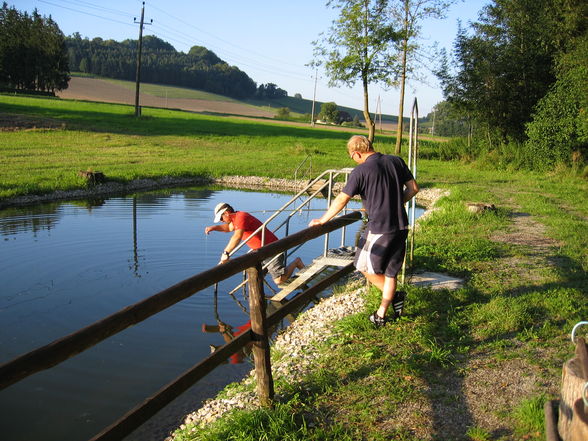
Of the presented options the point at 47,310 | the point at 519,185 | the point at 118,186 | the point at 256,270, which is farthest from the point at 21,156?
the point at 256,270

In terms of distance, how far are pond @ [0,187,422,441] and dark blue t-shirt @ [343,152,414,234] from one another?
2337 mm

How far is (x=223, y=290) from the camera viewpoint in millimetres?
8969

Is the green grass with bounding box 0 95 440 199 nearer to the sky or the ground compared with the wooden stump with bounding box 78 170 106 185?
nearer to the sky

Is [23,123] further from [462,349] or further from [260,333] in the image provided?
[462,349]

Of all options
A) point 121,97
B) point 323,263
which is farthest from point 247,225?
point 121,97

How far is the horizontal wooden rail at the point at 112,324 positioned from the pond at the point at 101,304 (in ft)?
6.18

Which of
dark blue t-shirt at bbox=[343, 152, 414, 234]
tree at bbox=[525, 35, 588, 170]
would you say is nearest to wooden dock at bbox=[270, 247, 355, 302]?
dark blue t-shirt at bbox=[343, 152, 414, 234]

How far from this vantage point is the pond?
5.31 meters

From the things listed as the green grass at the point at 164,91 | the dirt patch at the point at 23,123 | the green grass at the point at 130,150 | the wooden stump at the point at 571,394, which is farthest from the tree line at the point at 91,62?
the wooden stump at the point at 571,394

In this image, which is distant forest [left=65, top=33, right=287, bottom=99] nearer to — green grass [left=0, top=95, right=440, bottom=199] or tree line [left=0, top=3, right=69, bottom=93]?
tree line [left=0, top=3, right=69, bottom=93]

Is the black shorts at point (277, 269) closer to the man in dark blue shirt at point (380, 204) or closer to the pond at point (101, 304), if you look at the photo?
the pond at point (101, 304)

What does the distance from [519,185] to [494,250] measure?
12149mm

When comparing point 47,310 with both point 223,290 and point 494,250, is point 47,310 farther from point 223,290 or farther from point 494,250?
point 494,250

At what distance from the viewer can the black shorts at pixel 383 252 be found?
5.11 metres
